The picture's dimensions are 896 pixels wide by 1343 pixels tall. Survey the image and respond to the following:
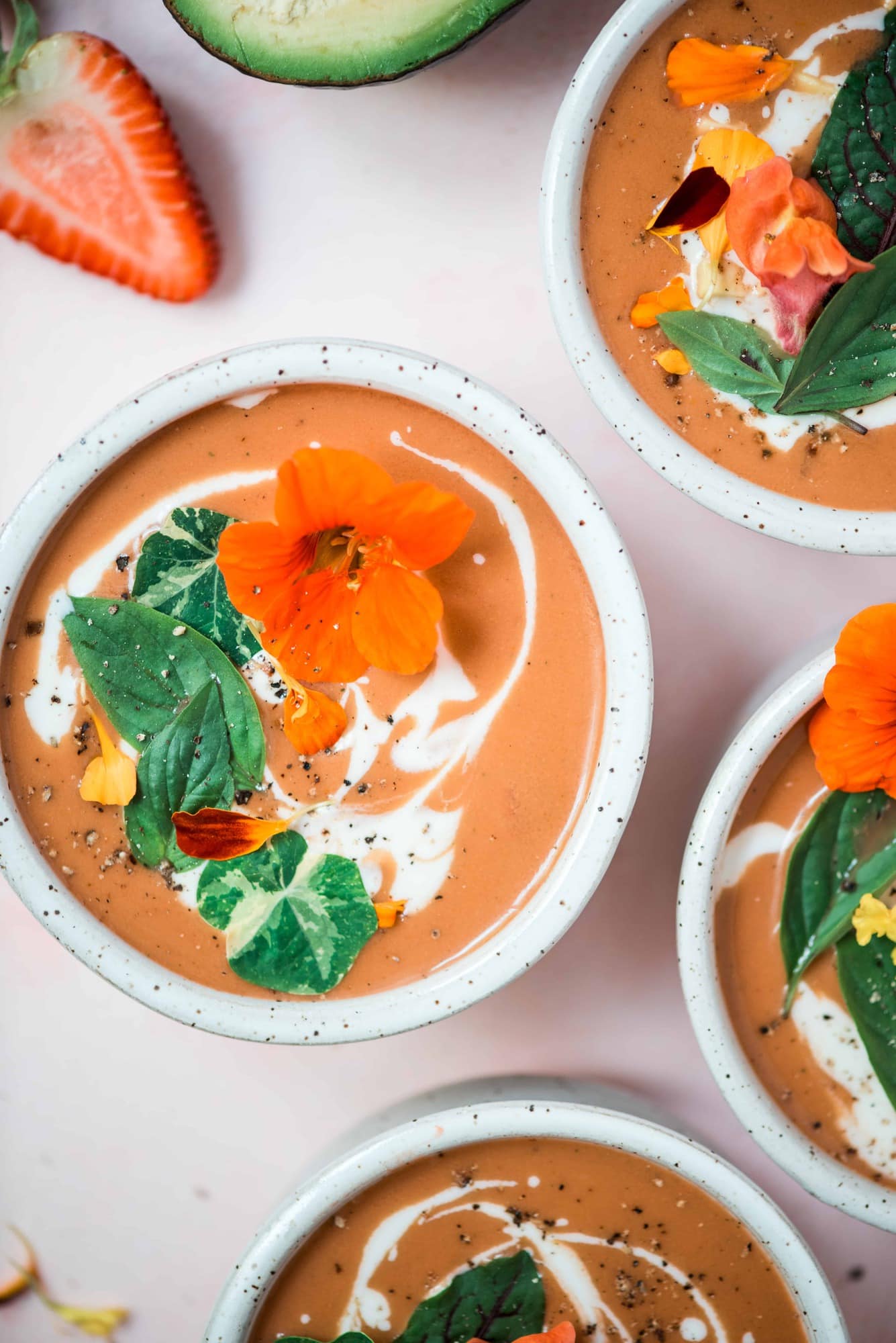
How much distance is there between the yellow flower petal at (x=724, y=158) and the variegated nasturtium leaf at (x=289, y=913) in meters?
0.52

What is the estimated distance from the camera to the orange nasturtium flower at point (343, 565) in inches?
26.3

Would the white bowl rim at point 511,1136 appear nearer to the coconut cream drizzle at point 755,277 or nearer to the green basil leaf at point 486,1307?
the green basil leaf at point 486,1307

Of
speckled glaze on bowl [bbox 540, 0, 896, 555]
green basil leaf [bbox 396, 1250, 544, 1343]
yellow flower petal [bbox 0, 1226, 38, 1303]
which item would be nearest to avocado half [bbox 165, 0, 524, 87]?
speckled glaze on bowl [bbox 540, 0, 896, 555]

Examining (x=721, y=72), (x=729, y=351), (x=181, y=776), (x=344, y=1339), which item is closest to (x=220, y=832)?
(x=181, y=776)

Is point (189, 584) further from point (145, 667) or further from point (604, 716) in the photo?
point (604, 716)

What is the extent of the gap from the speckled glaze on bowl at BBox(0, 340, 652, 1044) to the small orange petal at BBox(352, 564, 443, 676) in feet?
0.37

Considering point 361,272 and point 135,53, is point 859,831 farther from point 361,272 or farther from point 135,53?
point 135,53

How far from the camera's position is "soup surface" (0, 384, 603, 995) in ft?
2.39

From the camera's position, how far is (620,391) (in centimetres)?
73

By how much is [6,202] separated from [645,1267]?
41.0 inches

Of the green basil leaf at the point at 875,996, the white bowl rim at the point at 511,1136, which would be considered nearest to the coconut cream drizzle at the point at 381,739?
the white bowl rim at the point at 511,1136

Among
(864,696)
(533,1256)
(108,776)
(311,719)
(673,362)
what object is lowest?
(533,1256)

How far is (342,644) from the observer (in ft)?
2.41

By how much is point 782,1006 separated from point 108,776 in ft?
1.77
